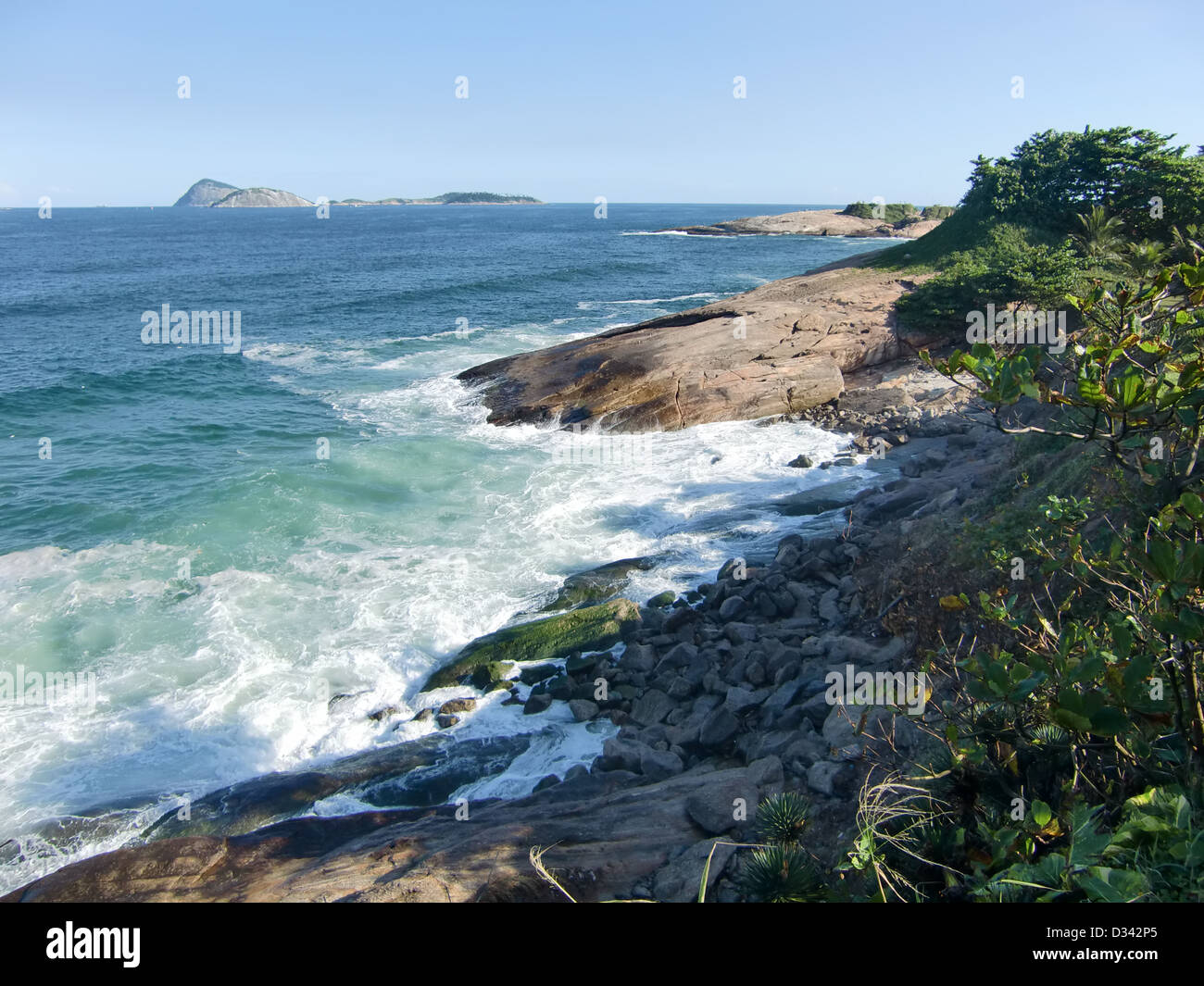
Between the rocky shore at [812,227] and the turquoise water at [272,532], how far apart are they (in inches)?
2617

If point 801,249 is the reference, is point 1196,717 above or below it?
below

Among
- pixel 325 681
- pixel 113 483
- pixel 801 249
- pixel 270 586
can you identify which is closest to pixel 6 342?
pixel 113 483

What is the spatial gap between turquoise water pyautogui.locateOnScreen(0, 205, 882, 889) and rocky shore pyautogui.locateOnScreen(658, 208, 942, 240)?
66.5 m

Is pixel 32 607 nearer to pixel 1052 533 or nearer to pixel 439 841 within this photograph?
pixel 439 841

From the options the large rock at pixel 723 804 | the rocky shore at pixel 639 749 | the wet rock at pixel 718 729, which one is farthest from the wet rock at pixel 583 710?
the large rock at pixel 723 804

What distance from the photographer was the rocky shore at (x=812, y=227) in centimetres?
9094

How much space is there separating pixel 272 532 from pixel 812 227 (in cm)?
9527

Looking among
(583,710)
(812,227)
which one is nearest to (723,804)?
(583,710)

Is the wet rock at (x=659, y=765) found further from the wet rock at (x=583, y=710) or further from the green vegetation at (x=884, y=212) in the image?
the green vegetation at (x=884, y=212)

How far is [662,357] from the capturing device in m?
24.1

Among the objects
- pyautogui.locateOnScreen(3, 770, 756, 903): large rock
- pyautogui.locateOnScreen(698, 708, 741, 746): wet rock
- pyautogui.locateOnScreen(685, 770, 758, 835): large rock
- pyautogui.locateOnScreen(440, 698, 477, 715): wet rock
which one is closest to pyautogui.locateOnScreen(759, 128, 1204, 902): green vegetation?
pyautogui.locateOnScreen(685, 770, 758, 835): large rock

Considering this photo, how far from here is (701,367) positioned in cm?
2378

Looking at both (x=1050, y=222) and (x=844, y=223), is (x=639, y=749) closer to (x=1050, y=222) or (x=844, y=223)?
(x=1050, y=222)
